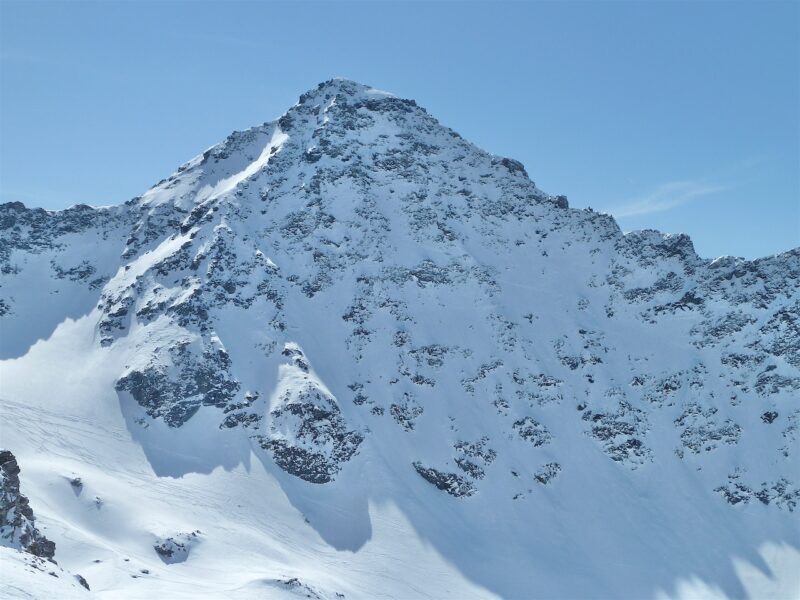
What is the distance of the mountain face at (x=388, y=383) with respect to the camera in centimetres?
7394

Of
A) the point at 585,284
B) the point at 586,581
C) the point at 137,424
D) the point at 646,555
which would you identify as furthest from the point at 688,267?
the point at 137,424

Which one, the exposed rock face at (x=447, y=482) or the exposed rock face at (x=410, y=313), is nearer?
the exposed rock face at (x=447, y=482)

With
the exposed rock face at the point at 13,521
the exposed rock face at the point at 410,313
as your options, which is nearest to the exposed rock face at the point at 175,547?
the exposed rock face at the point at 410,313

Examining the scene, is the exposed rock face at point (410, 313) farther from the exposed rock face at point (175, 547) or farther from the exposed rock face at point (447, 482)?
the exposed rock face at point (175, 547)

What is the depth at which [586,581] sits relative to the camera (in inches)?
3031

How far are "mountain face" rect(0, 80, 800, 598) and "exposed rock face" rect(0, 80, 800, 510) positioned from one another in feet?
1.38

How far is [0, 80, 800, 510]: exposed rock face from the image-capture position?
89.7 m

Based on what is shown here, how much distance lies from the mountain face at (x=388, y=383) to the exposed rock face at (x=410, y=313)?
42 cm

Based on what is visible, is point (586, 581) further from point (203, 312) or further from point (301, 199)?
point (301, 199)

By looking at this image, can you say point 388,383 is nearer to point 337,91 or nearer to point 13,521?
point 13,521

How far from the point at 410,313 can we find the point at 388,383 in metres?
13.3

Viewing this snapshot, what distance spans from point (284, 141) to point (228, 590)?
87453mm

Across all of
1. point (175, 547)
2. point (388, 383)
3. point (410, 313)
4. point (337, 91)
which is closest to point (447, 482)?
point (388, 383)

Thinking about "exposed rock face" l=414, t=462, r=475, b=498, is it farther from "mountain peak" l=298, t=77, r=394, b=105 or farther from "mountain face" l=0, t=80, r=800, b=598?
"mountain peak" l=298, t=77, r=394, b=105
